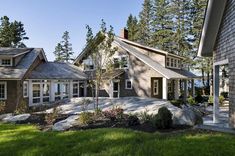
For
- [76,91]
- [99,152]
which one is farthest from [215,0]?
[76,91]

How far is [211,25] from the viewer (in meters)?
11.4

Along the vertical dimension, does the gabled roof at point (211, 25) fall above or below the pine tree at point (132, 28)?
below

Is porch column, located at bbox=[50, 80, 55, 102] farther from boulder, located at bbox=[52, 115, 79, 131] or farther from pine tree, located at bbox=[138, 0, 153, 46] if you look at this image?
pine tree, located at bbox=[138, 0, 153, 46]

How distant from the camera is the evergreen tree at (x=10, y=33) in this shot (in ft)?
162

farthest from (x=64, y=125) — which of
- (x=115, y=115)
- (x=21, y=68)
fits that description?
(x=21, y=68)

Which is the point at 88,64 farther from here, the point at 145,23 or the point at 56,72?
the point at 145,23

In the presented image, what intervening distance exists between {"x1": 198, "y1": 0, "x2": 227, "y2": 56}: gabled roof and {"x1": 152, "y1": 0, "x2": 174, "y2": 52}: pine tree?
2999 cm

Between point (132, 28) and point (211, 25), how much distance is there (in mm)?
43911

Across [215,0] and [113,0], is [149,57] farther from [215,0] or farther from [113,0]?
[215,0]

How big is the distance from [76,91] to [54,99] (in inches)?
143

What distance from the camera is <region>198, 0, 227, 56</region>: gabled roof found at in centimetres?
1035

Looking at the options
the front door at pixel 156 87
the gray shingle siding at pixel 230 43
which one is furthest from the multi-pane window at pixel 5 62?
the gray shingle siding at pixel 230 43

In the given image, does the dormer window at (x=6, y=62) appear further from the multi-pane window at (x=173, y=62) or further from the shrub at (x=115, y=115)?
the multi-pane window at (x=173, y=62)

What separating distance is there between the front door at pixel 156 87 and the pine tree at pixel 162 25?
1618 centimetres
